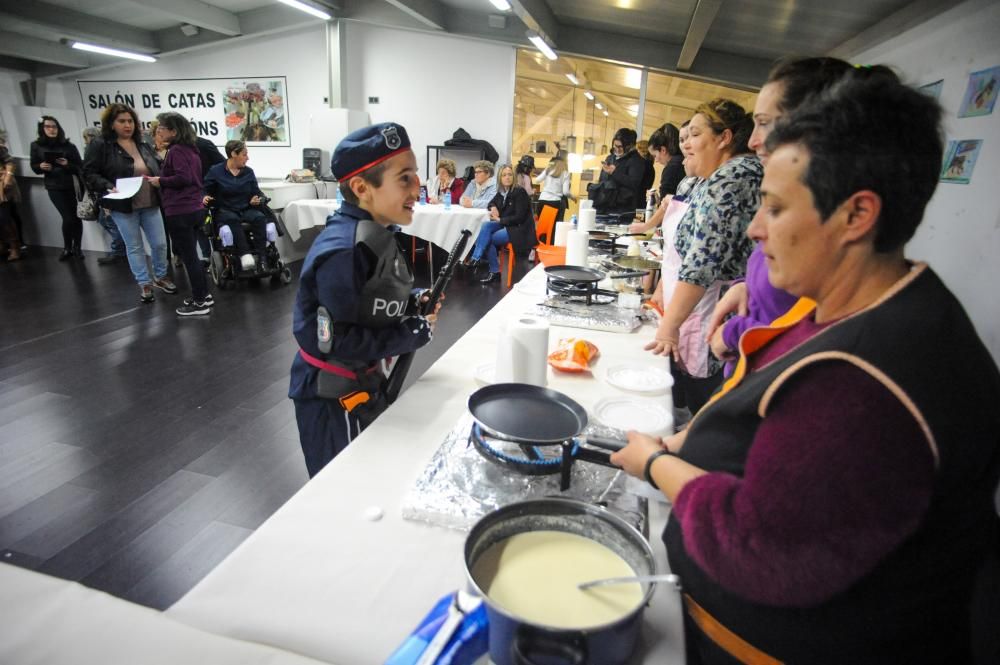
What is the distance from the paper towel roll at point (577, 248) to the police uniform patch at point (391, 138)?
1283 mm

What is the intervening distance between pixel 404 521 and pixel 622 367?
2.89 feet

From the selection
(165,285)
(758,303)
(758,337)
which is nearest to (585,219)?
(758,303)

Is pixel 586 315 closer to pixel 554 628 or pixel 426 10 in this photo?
pixel 554 628

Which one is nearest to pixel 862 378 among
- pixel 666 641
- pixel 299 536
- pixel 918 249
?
pixel 666 641

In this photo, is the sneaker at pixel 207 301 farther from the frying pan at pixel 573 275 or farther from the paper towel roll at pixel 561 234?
the frying pan at pixel 573 275

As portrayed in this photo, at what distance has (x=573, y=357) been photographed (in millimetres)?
1491

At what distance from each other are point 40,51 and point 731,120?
12.8 m

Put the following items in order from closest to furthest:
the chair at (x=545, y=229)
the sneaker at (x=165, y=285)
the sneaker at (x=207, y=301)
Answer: the sneaker at (x=207, y=301), the sneaker at (x=165, y=285), the chair at (x=545, y=229)

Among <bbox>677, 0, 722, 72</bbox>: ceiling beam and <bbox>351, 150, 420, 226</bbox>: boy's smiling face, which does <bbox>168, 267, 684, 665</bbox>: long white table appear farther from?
<bbox>677, 0, 722, 72</bbox>: ceiling beam

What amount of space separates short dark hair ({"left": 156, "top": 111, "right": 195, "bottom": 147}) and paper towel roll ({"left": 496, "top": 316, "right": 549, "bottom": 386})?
4044 millimetres

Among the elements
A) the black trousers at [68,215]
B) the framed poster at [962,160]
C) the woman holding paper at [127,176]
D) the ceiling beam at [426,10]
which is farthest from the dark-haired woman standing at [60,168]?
the framed poster at [962,160]

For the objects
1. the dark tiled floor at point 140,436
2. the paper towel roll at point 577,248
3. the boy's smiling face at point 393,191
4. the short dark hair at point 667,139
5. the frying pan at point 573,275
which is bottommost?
the dark tiled floor at point 140,436

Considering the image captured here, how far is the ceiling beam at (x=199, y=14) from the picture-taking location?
698cm

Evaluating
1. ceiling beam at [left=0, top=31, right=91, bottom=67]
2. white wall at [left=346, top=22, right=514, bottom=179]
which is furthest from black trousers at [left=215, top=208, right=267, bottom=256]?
ceiling beam at [left=0, top=31, right=91, bottom=67]
